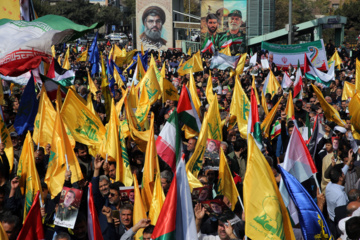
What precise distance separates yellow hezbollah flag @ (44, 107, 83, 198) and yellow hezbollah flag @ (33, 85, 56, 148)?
1.17 meters

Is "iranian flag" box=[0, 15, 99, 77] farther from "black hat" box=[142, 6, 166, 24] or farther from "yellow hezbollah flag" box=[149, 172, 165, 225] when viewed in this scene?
"black hat" box=[142, 6, 166, 24]

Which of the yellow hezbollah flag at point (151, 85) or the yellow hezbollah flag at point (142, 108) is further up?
the yellow hezbollah flag at point (151, 85)

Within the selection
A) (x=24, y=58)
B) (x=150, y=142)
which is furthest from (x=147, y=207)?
(x=24, y=58)

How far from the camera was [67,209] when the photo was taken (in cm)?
541

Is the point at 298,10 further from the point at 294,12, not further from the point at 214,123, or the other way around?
the point at 214,123

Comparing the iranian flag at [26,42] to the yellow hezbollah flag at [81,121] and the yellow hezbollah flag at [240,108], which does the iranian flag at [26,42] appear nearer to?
the yellow hezbollah flag at [81,121]

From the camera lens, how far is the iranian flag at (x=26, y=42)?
370 inches

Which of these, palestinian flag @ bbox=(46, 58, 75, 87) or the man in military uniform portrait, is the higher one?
palestinian flag @ bbox=(46, 58, 75, 87)

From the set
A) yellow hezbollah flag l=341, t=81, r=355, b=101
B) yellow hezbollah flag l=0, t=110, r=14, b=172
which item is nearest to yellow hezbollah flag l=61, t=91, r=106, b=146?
yellow hezbollah flag l=0, t=110, r=14, b=172

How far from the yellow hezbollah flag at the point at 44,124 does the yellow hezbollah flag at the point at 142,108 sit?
1658mm

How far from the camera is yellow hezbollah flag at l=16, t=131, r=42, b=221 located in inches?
258

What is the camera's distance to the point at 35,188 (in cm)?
660

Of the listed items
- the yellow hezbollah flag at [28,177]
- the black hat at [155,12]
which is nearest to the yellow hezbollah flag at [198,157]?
the yellow hezbollah flag at [28,177]

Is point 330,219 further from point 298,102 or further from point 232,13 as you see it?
point 232,13
